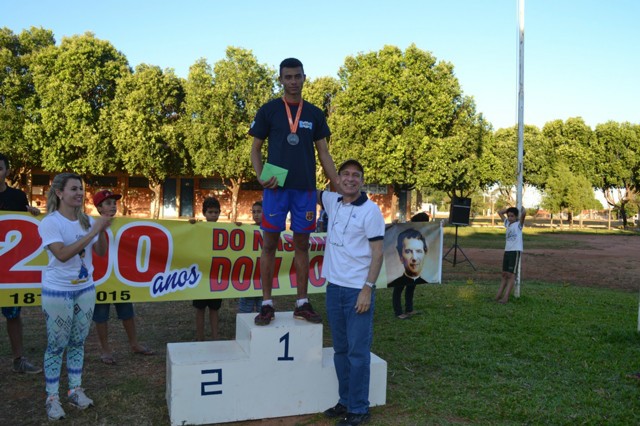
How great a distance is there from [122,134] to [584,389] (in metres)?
34.5

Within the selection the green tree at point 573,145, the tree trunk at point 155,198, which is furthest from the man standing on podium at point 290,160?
the green tree at point 573,145

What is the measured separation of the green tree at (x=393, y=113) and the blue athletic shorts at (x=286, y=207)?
102ft

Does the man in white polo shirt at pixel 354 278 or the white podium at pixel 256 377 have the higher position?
the man in white polo shirt at pixel 354 278

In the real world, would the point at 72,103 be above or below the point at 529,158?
above

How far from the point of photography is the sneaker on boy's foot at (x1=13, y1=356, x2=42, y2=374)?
17.9 feet

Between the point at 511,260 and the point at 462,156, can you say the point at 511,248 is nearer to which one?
the point at 511,260

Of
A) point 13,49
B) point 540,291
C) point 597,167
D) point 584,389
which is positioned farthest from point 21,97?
point 597,167

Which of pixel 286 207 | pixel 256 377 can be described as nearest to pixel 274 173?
pixel 286 207

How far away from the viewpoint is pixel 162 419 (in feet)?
14.4

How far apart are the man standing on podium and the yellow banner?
247 cm

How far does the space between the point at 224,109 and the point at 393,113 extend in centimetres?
1186

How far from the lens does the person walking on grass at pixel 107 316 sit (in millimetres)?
5574

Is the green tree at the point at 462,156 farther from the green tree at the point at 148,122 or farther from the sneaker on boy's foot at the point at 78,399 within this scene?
the sneaker on boy's foot at the point at 78,399

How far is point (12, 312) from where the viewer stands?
224 inches
